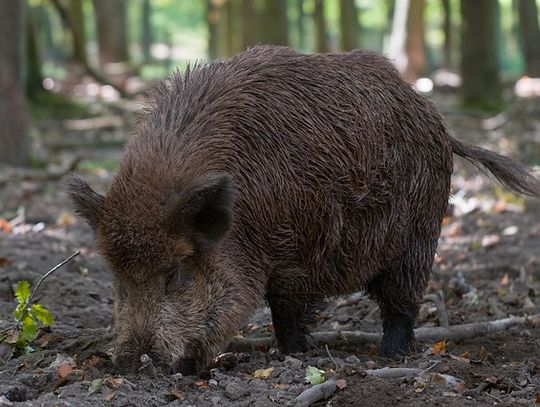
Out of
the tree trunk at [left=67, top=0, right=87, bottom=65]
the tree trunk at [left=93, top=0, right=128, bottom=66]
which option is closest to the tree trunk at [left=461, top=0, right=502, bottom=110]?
the tree trunk at [left=67, top=0, right=87, bottom=65]

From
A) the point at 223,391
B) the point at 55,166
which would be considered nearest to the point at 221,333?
the point at 223,391

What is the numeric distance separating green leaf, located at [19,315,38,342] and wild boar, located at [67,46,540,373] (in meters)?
0.74

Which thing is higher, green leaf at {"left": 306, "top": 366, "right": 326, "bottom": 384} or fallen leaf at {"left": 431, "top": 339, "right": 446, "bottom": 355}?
green leaf at {"left": 306, "top": 366, "right": 326, "bottom": 384}

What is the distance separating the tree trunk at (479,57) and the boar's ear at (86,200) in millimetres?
14847

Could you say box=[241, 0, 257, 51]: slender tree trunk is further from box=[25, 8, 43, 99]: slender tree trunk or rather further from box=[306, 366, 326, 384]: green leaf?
box=[306, 366, 326, 384]: green leaf

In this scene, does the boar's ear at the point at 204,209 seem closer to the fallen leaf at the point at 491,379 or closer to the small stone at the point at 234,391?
the small stone at the point at 234,391

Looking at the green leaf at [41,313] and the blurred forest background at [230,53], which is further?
the blurred forest background at [230,53]

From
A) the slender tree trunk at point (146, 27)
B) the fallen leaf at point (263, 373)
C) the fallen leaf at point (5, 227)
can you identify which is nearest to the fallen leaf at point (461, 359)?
the fallen leaf at point (263, 373)

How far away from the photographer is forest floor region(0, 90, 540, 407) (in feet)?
15.3

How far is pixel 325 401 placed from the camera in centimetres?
469

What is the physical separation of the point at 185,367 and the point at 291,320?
105 centimetres

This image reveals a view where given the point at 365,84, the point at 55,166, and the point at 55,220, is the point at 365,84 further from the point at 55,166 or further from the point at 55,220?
the point at 55,166

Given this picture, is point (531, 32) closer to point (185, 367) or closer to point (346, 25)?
point (346, 25)

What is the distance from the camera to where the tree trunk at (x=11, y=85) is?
1292 cm
